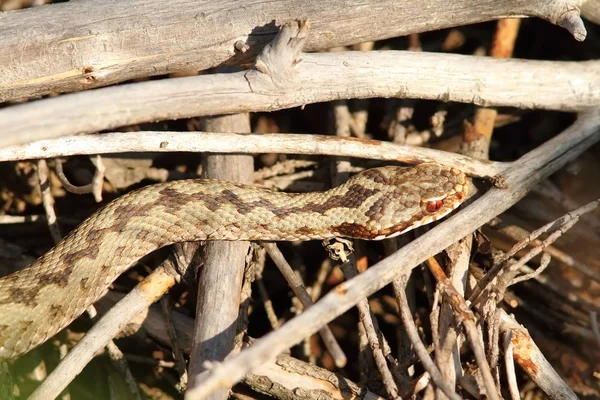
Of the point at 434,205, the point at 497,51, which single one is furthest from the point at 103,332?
the point at 497,51

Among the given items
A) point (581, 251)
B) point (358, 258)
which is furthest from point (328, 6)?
point (581, 251)

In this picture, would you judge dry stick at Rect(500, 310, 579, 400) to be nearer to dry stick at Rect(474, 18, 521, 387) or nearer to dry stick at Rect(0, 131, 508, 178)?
dry stick at Rect(0, 131, 508, 178)

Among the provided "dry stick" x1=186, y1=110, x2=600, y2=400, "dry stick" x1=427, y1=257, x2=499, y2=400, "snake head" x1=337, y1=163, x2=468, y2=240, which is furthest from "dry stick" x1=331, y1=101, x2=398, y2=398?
"dry stick" x1=427, y1=257, x2=499, y2=400

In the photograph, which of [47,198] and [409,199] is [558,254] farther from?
[47,198]

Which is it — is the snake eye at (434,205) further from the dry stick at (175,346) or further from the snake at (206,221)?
the dry stick at (175,346)

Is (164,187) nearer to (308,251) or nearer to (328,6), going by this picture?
(308,251)
